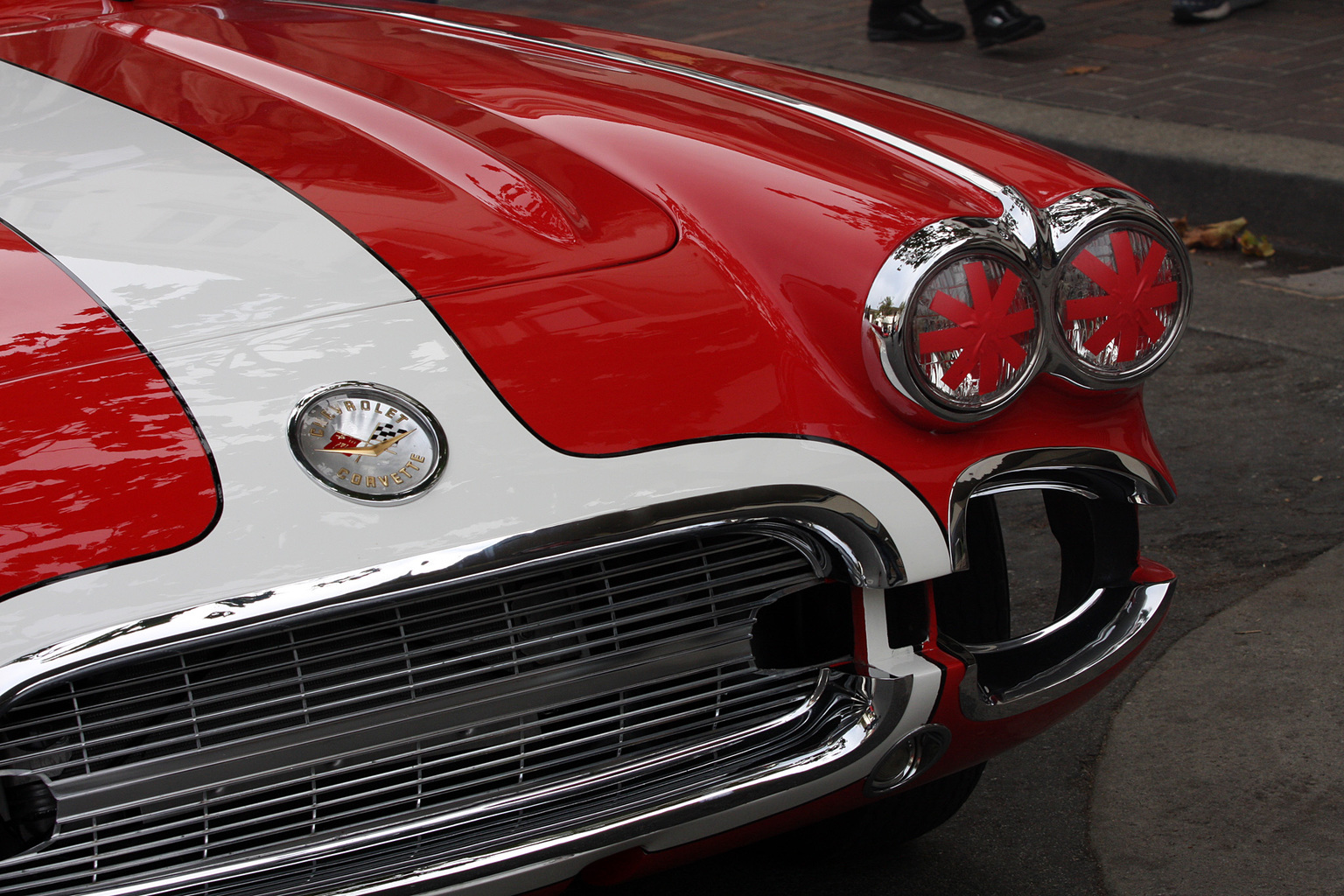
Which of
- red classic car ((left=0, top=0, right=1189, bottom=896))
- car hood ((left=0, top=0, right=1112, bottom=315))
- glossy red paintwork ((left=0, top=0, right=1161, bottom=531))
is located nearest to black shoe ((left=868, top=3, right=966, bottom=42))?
car hood ((left=0, top=0, right=1112, bottom=315))

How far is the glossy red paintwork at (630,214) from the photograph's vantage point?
138 centimetres

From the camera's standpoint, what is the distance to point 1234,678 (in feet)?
7.41

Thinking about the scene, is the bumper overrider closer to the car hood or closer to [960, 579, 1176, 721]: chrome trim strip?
[960, 579, 1176, 721]: chrome trim strip

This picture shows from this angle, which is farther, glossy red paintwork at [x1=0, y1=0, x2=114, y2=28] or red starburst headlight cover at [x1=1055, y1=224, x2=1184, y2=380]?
glossy red paintwork at [x1=0, y1=0, x2=114, y2=28]

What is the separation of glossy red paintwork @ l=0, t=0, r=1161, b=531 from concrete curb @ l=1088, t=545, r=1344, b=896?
602 mm

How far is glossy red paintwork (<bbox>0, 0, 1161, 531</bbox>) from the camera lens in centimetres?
138

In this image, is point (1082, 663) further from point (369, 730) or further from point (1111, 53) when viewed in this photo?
point (1111, 53)

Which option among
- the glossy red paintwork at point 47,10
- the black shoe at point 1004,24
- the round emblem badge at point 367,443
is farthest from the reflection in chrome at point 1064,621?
the black shoe at point 1004,24

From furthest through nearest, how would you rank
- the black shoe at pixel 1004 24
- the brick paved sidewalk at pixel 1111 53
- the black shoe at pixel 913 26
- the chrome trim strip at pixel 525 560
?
1. the black shoe at pixel 913 26
2. the black shoe at pixel 1004 24
3. the brick paved sidewalk at pixel 1111 53
4. the chrome trim strip at pixel 525 560

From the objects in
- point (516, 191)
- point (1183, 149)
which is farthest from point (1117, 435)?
point (1183, 149)

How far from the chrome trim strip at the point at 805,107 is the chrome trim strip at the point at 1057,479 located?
0.74 ft

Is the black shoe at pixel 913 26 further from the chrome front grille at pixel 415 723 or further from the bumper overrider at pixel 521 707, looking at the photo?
the chrome front grille at pixel 415 723

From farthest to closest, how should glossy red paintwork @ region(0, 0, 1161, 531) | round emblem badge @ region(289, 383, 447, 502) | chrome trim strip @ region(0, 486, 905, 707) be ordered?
glossy red paintwork @ region(0, 0, 1161, 531) < round emblem badge @ region(289, 383, 447, 502) < chrome trim strip @ region(0, 486, 905, 707)

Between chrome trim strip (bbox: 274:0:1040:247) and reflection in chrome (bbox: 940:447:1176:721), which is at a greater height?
chrome trim strip (bbox: 274:0:1040:247)
